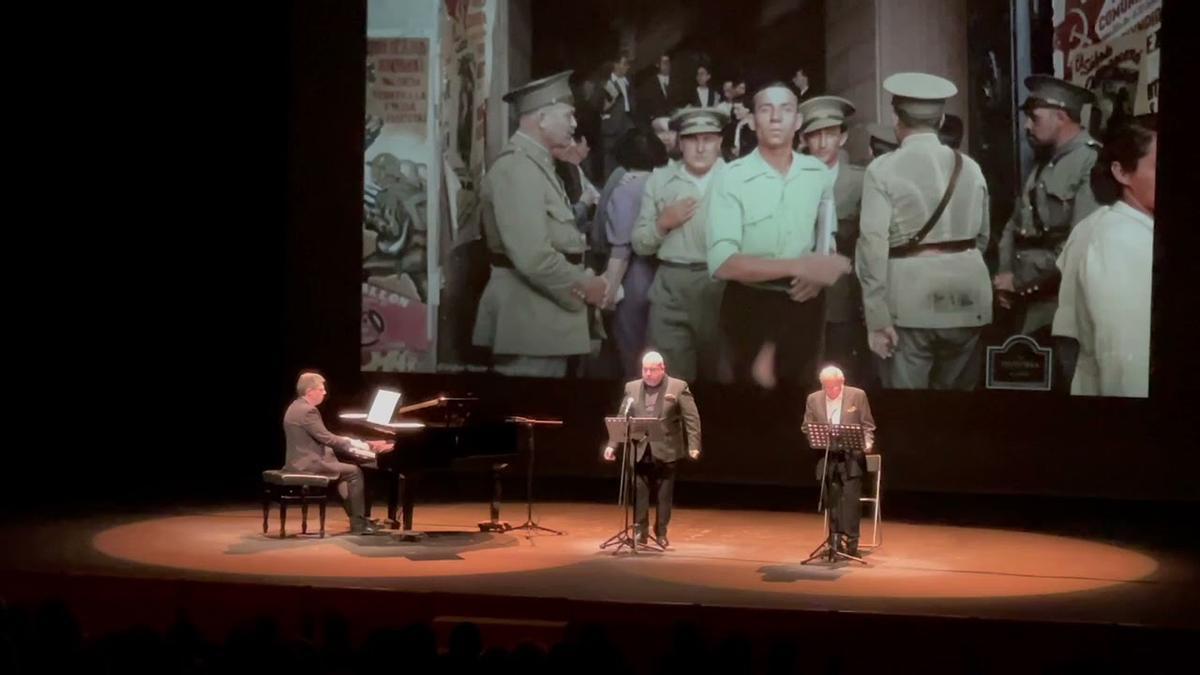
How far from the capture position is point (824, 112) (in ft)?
38.9

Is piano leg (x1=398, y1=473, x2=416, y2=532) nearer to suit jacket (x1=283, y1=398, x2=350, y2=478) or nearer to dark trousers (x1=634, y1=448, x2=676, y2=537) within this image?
suit jacket (x1=283, y1=398, x2=350, y2=478)

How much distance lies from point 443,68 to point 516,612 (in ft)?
22.5

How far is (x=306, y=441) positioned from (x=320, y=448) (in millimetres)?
109

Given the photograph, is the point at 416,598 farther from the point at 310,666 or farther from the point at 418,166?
the point at 418,166

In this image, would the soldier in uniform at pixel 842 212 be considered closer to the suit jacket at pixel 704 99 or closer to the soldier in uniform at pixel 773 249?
the soldier in uniform at pixel 773 249

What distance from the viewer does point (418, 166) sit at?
12.5 m

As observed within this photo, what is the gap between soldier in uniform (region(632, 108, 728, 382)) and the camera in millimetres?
12062

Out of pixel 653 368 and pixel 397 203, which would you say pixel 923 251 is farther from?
pixel 397 203

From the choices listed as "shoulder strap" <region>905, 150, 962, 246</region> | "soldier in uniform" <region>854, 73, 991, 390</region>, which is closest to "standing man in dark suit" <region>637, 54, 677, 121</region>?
"soldier in uniform" <region>854, 73, 991, 390</region>

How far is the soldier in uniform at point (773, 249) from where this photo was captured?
39.1ft

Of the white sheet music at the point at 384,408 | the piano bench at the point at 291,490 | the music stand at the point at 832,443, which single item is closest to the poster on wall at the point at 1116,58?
the music stand at the point at 832,443

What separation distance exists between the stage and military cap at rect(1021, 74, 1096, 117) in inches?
132

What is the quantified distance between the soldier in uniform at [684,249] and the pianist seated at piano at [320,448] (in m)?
3.46

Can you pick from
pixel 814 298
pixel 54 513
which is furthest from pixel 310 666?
pixel 814 298
